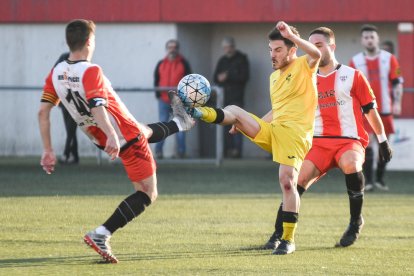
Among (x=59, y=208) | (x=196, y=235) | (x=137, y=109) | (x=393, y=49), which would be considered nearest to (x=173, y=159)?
(x=137, y=109)

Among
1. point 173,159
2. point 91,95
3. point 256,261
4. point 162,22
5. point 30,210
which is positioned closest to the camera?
point 91,95

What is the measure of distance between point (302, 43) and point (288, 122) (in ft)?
2.62

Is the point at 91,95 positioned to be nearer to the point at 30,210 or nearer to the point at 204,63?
the point at 30,210

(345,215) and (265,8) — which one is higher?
(265,8)

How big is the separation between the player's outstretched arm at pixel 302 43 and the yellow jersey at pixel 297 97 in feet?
0.30

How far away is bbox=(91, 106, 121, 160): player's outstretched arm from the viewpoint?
827 centimetres

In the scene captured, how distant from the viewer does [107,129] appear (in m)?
8.27

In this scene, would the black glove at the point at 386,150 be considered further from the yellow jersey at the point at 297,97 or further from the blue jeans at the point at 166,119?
the blue jeans at the point at 166,119

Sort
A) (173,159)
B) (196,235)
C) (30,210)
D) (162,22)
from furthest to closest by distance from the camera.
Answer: (162,22)
(173,159)
(30,210)
(196,235)

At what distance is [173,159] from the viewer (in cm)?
1930

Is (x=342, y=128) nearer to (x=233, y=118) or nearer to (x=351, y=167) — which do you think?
(x=351, y=167)

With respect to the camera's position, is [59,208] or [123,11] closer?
[59,208]

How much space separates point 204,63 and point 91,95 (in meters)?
13.6

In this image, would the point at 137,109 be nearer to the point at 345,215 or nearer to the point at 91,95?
the point at 345,215
